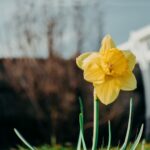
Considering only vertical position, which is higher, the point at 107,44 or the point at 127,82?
the point at 107,44

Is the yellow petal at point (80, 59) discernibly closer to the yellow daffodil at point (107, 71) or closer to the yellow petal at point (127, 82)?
the yellow daffodil at point (107, 71)

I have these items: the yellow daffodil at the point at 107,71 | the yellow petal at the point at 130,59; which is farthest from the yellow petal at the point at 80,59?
the yellow petal at the point at 130,59

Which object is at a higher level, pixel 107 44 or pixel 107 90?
pixel 107 44

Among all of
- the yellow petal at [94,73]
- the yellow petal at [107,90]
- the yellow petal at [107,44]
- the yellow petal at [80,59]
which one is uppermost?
the yellow petal at [107,44]

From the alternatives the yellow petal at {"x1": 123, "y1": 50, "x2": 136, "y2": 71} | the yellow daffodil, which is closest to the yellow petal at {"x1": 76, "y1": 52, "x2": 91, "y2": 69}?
the yellow daffodil

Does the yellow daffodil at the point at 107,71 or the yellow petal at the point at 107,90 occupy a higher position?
the yellow daffodil at the point at 107,71

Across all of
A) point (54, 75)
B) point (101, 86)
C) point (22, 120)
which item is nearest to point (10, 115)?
point (22, 120)

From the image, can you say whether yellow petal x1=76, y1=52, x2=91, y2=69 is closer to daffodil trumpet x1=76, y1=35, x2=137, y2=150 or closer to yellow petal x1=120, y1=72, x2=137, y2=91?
daffodil trumpet x1=76, y1=35, x2=137, y2=150
